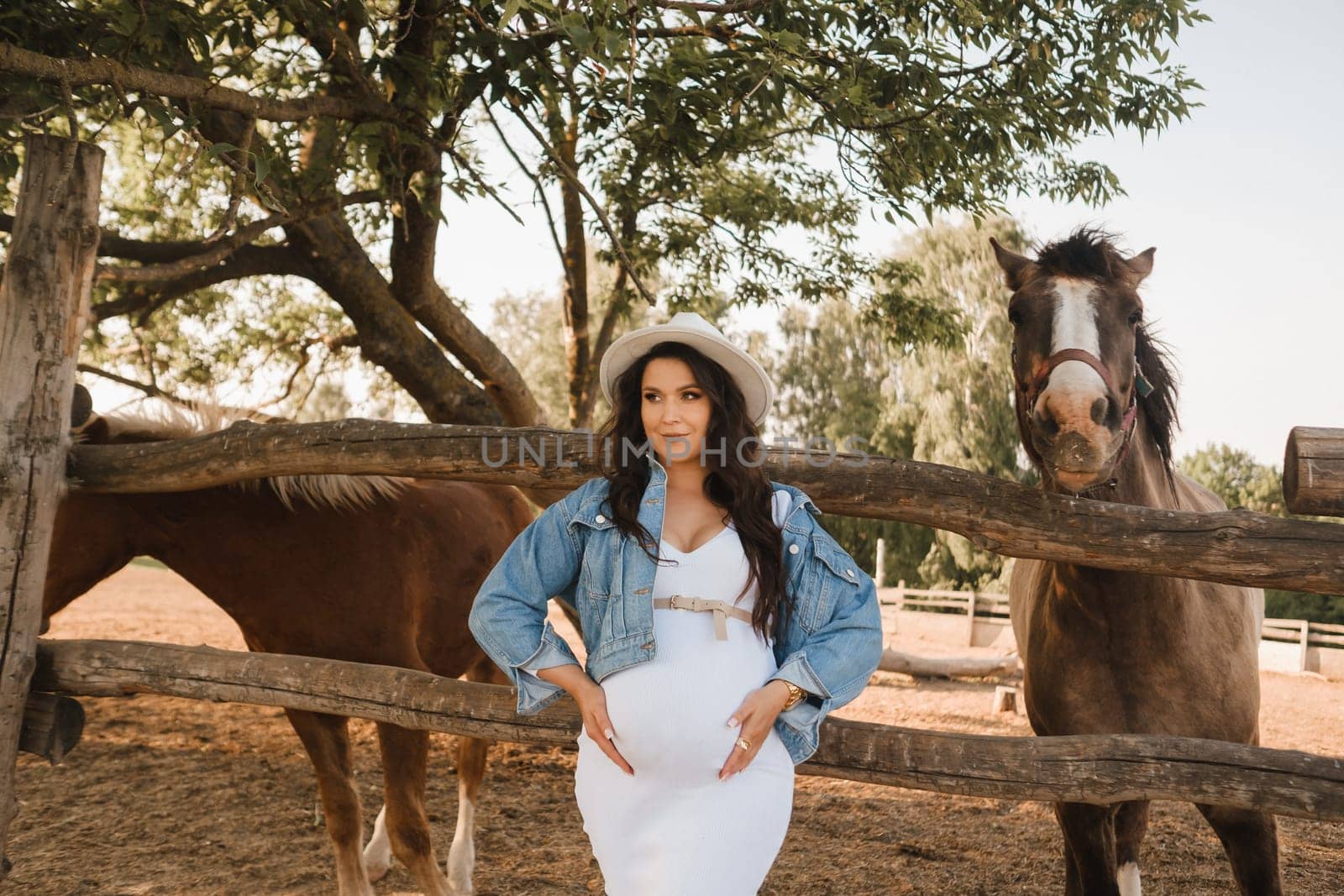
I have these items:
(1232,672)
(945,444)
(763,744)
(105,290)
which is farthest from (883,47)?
(945,444)

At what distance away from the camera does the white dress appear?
5.01ft

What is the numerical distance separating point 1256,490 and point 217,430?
20.4 metres

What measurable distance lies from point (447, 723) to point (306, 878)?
191 centimetres

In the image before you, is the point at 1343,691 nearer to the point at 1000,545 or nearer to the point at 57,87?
the point at 1000,545

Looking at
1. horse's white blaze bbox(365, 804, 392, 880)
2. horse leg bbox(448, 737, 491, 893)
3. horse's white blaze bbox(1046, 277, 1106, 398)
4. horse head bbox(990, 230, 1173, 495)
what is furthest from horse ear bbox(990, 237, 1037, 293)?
horse's white blaze bbox(365, 804, 392, 880)

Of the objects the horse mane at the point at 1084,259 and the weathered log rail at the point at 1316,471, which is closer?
the weathered log rail at the point at 1316,471

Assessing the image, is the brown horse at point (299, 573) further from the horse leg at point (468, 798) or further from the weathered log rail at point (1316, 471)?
the weathered log rail at point (1316, 471)

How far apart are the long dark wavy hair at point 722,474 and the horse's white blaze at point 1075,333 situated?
2.57 ft

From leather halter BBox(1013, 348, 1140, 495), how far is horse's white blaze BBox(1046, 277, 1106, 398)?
0.08 feet

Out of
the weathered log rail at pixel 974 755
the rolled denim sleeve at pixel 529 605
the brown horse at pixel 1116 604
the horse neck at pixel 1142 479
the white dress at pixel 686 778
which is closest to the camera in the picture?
the white dress at pixel 686 778

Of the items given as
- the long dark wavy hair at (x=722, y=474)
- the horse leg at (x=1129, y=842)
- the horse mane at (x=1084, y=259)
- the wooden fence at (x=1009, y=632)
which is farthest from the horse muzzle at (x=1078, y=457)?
the wooden fence at (x=1009, y=632)

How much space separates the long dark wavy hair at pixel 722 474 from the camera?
1678 millimetres

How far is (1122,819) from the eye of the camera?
118 inches

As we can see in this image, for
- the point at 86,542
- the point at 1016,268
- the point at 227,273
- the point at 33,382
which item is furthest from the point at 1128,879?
the point at 227,273
